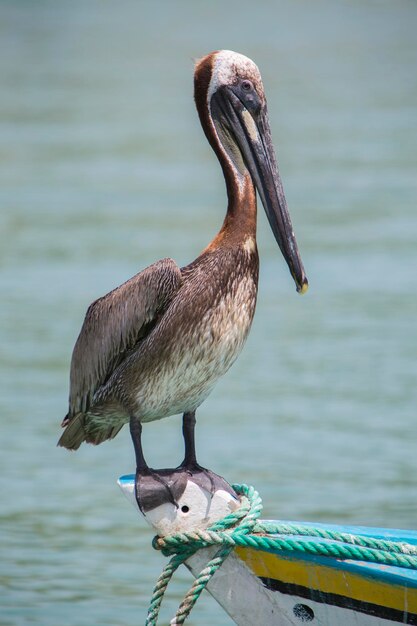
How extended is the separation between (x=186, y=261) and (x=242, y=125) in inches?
277

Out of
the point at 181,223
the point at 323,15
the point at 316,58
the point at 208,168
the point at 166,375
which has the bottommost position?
the point at 166,375

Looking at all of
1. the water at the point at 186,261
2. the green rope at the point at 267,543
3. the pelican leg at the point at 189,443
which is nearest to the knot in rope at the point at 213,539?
the green rope at the point at 267,543

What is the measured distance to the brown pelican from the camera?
440 cm

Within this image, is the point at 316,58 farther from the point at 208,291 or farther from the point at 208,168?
the point at 208,291

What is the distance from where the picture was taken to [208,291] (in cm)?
444

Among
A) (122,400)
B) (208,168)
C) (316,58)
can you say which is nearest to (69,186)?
(208,168)

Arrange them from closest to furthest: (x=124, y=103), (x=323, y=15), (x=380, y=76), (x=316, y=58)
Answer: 1. (x=124, y=103)
2. (x=380, y=76)
3. (x=316, y=58)
4. (x=323, y=15)

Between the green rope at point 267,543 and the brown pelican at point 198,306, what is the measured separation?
0.24 meters

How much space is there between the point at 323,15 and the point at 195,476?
36309mm

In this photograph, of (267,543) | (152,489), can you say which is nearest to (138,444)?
(152,489)

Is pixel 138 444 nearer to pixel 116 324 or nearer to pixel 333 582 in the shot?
pixel 116 324

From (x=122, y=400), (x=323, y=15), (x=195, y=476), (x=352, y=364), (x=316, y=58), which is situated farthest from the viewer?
(x=323, y=15)

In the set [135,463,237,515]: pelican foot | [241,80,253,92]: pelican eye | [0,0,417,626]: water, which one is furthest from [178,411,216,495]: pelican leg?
[0,0,417,626]: water

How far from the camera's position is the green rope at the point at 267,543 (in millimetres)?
4039
